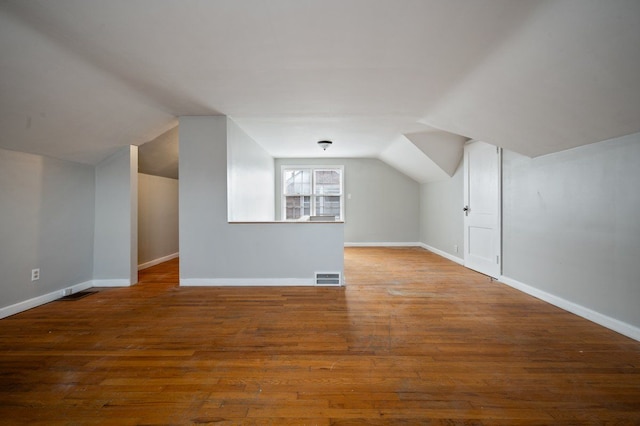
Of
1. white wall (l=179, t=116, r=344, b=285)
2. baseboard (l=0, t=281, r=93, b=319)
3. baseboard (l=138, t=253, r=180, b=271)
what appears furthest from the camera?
baseboard (l=138, t=253, r=180, b=271)

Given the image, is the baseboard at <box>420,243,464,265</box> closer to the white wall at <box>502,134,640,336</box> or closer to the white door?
the white door

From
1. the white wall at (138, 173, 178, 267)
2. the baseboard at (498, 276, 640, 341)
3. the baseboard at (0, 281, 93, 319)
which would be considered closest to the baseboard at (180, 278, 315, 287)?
the baseboard at (0, 281, 93, 319)

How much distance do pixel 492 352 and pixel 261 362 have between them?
5.49 feet

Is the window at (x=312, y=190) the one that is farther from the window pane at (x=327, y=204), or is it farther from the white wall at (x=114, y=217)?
the white wall at (x=114, y=217)

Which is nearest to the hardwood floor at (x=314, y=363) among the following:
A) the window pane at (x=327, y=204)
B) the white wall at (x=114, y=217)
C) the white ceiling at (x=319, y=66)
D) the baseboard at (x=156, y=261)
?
the white wall at (x=114, y=217)

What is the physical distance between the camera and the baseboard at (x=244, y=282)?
12.4 feet

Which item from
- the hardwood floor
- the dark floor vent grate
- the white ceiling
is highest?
the white ceiling

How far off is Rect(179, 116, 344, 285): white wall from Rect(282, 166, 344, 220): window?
147 inches

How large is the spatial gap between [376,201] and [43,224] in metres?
6.27

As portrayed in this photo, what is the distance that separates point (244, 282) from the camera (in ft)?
12.5

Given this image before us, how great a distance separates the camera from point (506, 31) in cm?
191

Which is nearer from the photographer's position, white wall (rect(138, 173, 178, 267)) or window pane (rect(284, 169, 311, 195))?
white wall (rect(138, 173, 178, 267))

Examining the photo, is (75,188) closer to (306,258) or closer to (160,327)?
(160,327)

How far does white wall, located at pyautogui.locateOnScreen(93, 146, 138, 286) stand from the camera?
3.82m
